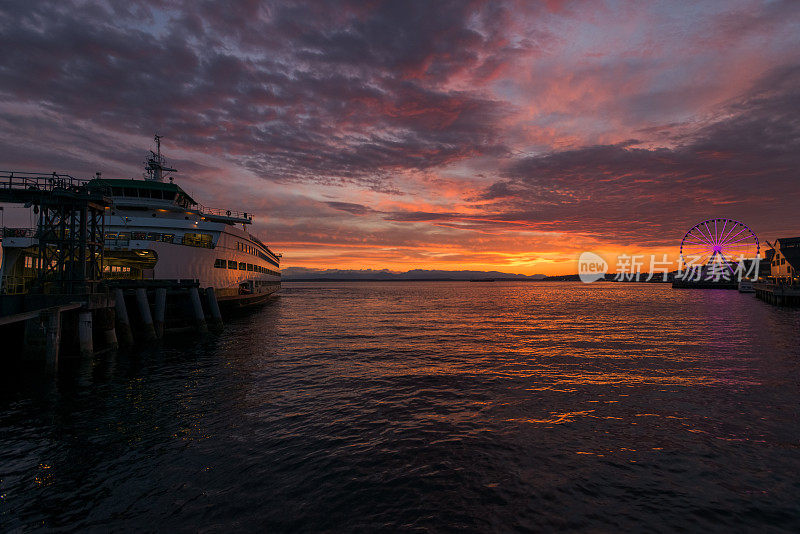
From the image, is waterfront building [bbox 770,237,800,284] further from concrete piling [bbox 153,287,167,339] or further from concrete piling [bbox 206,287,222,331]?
concrete piling [bbox 153,287,167,339]

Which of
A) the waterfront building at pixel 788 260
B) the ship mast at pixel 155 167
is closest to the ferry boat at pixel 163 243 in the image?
the ship mast at pixel 155 167

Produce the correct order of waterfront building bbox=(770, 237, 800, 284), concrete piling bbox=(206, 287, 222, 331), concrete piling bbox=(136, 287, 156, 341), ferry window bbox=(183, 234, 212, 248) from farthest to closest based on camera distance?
1. waterfront building bbox=(770, 237, 800, 284)
2. ferry window bbox=(183, 234, 212, 248)
3. concrete piling bbox=(206, 287, 222, 331)
4. concrete piling bbox=(136, 287, 156, 341)

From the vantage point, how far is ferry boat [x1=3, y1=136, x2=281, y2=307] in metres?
31.5

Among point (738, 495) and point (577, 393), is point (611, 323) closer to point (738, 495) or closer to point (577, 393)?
point (577, 393)

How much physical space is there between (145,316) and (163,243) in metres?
7.91

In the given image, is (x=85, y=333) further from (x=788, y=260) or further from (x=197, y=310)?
(x=788, y=260)

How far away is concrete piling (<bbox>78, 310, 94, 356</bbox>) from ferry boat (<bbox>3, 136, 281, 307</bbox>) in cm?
861

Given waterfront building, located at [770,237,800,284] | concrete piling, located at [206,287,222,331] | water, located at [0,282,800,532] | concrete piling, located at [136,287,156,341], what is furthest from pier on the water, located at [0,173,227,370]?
waterfront building, located at [770,237,800,284]

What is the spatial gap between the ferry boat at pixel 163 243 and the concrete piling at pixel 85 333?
28.2 ft

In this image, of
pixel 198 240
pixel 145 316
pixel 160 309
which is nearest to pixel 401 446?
pixel 145 316

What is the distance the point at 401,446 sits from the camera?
10828 millimetres

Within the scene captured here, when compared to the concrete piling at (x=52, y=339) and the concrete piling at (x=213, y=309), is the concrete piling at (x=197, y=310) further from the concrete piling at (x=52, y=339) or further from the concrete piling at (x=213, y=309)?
the concrete piling at (x=52, y=339)

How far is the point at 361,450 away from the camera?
1056 centimetres

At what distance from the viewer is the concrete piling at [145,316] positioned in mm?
27562
